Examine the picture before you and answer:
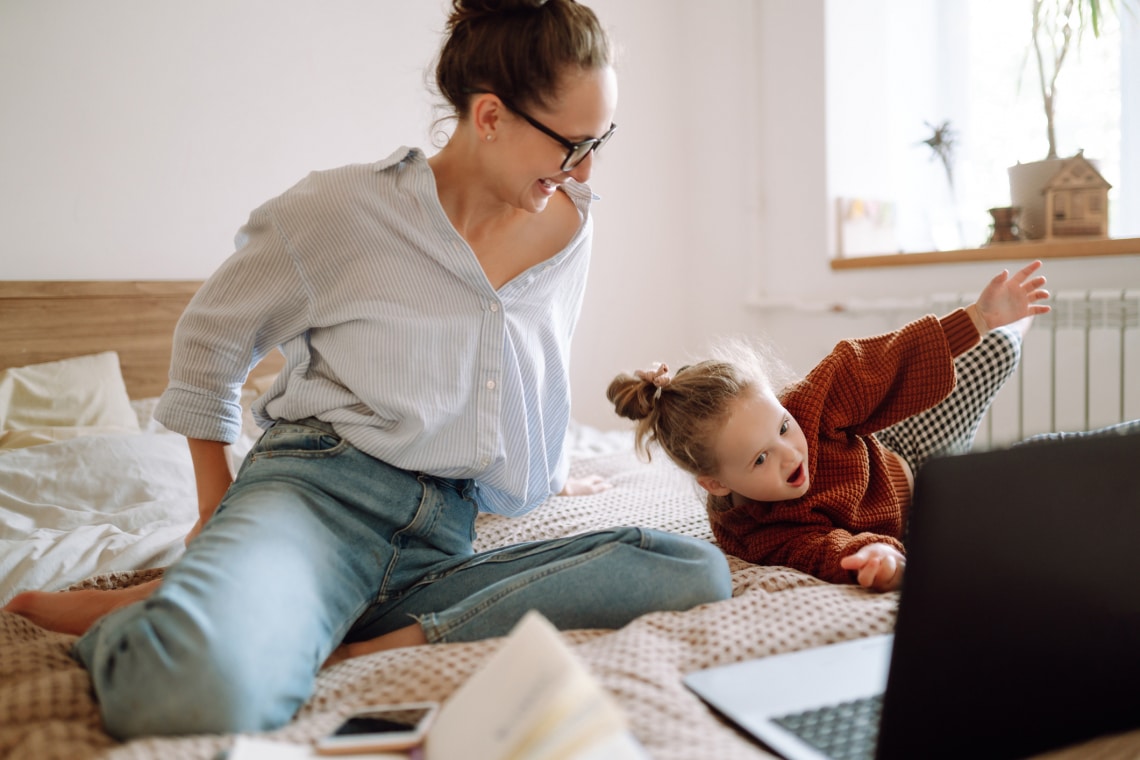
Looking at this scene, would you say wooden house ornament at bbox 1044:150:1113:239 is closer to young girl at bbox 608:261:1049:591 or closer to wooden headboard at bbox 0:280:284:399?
young girl at bbox 608:261:1049:591

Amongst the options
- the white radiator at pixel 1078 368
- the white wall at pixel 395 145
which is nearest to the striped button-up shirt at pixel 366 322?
the white wall at pixel 395 145

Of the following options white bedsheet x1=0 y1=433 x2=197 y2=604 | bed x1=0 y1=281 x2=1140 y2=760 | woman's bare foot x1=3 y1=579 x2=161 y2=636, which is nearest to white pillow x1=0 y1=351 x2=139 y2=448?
bed x1=0 y1=281 x2=1140 y2=760

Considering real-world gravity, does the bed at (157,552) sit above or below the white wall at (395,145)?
below

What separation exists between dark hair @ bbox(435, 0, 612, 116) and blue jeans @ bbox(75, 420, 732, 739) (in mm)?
490

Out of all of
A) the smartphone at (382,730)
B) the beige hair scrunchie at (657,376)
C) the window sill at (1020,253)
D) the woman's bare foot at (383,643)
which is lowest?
the woman's bare foot at (383,643)

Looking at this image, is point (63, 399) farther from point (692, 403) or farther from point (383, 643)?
point (692, 403)

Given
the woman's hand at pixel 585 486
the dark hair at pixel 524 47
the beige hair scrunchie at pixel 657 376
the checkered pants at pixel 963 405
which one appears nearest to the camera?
the dark hair at pixel 524 47

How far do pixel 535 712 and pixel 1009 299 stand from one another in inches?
44.5

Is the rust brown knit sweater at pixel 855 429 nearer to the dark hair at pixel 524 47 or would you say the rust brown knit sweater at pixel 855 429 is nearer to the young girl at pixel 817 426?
the young girl at pixel 817 426

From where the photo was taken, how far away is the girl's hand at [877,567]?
105 centimetres

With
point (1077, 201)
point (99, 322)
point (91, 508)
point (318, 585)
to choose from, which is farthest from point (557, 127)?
point (1077, 201)

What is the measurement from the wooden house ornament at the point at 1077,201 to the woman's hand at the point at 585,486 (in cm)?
130

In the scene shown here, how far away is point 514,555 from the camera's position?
3.62ft

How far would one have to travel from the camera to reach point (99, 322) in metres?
2.09
